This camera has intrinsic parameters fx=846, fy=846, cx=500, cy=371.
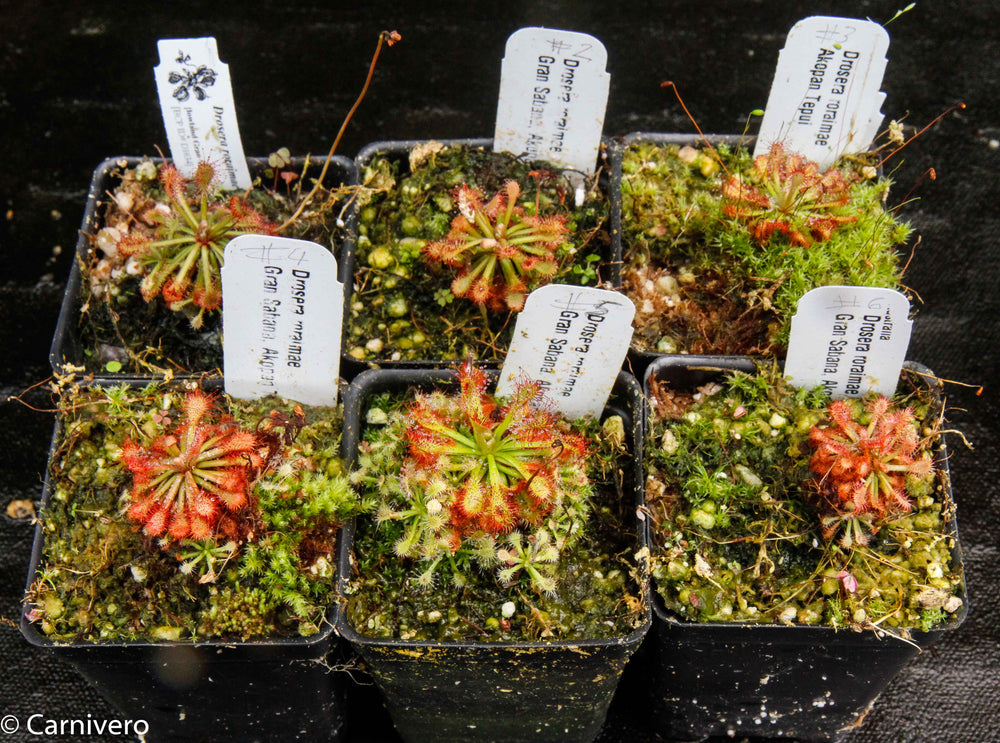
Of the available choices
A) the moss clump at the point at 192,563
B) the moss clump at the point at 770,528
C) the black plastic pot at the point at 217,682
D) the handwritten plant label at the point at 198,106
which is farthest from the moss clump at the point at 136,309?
the moss clump at the point at 770,528

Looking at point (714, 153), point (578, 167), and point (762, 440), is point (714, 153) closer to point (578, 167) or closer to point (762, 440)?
point (578, 167)

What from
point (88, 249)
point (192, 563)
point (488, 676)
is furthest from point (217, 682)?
point (88, 249)

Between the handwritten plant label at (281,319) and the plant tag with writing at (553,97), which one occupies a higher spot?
the plant tag with writing at (553,97)

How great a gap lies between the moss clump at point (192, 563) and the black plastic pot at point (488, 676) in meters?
0.09

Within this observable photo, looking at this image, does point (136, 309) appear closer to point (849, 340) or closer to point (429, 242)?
point (429, 242)

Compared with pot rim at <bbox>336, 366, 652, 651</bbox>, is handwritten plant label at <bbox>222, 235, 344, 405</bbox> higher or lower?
higher

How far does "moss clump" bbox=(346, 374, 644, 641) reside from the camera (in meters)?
2.08

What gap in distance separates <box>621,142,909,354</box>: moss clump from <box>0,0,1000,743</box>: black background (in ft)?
2.99

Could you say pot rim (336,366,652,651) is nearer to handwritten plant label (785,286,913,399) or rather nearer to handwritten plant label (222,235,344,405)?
handwritten plant label (222,235,344,405)

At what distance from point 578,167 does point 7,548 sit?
7.68ft

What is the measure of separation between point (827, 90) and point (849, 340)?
33.2 inches

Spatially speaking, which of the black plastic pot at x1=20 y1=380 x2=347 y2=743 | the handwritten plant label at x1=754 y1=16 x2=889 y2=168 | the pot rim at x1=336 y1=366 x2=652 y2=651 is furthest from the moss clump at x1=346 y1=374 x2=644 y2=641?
the handwritten plant label at x1=754 y1=16 x2=889 y2=168

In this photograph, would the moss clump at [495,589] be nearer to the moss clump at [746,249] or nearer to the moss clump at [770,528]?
the moss clump at [770,528]

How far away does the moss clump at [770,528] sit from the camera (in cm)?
207
